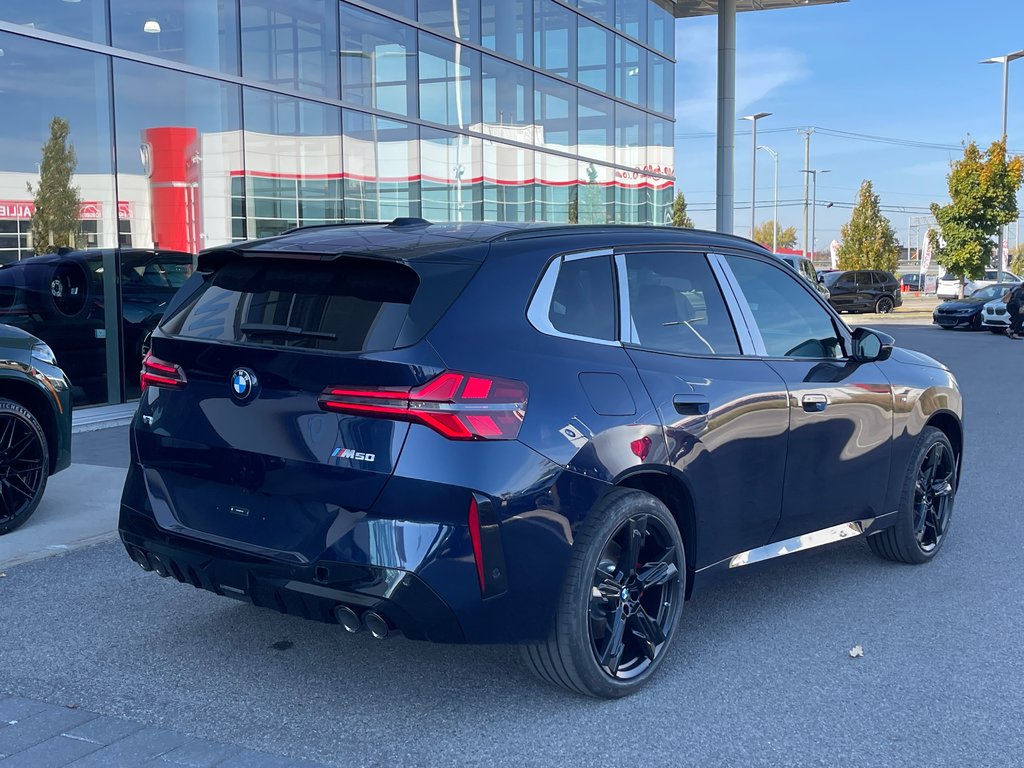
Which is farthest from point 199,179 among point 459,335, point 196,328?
point 459,335

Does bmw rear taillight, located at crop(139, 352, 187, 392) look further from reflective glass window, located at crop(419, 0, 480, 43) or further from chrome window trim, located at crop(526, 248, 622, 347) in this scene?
reflective glass window, located at crop(419, 0, 480, 43)

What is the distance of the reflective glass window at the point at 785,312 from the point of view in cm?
486

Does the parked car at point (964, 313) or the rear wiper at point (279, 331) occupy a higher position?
the rear wiper at point (279, 331)

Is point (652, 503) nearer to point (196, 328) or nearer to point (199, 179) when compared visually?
point (196, 328)

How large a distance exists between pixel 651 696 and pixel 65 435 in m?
4.20

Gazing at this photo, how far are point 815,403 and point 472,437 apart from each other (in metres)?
2.05

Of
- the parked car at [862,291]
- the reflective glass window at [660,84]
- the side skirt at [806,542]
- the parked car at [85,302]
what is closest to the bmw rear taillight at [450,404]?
the side skirt at [806,542]

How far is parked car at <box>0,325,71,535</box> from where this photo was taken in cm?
622

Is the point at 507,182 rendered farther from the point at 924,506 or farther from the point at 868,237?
the point at 868,237

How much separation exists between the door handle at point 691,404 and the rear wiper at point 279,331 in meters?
1.33

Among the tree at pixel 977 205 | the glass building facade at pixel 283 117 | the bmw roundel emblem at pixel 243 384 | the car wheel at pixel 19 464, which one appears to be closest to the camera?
the bmw roundel emblem at pixel 243 384

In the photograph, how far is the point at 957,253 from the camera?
3953 cm

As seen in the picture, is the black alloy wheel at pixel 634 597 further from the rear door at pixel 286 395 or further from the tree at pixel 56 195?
the tree at pixel 56 195

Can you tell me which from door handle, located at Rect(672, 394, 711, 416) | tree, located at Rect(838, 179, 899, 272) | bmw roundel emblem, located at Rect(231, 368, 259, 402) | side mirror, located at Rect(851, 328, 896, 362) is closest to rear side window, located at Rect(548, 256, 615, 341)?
door handle, located at Rect(672, 394, 711, 416)
